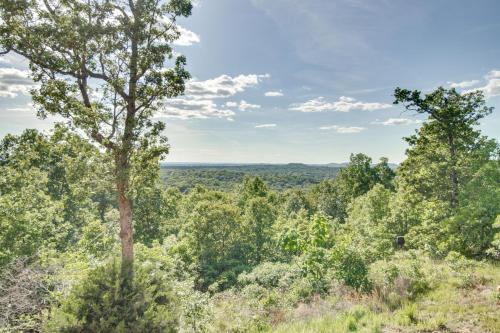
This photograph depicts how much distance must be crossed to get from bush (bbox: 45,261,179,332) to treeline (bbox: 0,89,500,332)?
0.03 m

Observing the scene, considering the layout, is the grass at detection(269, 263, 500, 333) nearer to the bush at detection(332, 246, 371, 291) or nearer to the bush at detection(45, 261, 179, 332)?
the bush at detection(332, 246, 371, 291)

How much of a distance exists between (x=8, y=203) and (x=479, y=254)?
2310 centimetres

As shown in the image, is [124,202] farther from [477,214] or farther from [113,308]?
[477,214]

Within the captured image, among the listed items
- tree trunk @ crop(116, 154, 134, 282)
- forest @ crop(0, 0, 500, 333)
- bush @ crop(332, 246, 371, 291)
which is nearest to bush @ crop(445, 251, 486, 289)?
forest @ crop(0, 0, 500, 333)

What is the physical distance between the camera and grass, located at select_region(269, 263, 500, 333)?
276 inches


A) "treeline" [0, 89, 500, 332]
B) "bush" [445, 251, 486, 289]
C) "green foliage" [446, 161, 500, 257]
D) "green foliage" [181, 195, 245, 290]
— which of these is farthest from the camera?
"green foliage" [181, 195, 245, 290]

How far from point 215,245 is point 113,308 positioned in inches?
784

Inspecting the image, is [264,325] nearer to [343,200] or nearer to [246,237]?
[246,237]

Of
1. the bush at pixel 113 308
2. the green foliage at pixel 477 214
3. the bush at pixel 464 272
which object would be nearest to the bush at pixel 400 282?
the bush at pixel 464 272

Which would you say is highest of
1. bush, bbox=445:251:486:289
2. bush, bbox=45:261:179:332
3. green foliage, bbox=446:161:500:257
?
green foliage, bbox=446:161:500:257

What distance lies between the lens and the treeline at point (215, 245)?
8.54 metres

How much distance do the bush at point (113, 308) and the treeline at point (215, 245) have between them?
0.03 metres

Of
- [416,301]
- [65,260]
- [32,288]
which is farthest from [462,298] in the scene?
[65,260]

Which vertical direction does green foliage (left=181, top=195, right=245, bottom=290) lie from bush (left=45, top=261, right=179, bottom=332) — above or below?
below
